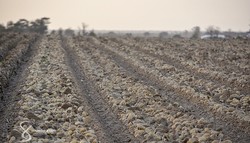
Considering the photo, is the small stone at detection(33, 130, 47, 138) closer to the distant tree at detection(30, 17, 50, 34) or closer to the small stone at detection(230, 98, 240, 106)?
the small stone at detection(230, 98, 240, 106)

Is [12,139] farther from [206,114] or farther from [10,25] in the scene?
[10,25]

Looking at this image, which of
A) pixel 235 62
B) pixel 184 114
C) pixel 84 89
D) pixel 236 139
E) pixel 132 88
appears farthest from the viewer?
pixel 235 62

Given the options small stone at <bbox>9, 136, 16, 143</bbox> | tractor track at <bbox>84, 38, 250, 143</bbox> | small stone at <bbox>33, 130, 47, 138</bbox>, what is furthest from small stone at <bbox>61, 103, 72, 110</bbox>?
tractor track at <bbox>84, 38, 250, 143</bbox>

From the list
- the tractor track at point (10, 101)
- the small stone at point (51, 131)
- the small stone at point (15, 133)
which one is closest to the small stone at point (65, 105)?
the tractor track at point (10, 101)

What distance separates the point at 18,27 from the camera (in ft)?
319

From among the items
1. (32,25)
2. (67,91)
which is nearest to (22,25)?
(32,25)

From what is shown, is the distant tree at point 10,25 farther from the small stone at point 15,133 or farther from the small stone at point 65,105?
the small stone at point 15,133

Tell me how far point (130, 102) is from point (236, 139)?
447cm

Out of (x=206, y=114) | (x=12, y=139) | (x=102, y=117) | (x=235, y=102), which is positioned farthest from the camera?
(x=235, y=102)

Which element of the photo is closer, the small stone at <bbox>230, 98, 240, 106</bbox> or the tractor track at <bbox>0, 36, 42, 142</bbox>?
the tractor track at <bbox>0, 36, 42, 142</bbox>

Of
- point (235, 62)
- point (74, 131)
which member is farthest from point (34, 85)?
point (235, 62)

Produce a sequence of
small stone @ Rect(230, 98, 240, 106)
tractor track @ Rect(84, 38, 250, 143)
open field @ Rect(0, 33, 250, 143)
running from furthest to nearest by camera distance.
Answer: small stone @ Rect(230, 98, 240, 106), open field @ Rect(0, 33, 250, 143), tractor track @ Rect(84, 38, 250, 143)

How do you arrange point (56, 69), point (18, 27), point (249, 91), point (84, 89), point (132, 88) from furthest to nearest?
point (18, 27) → point (56, 69) → point (84, 89) → point (132, 88) → point (249, 91)

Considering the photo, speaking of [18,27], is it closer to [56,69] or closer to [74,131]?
[56,69]
